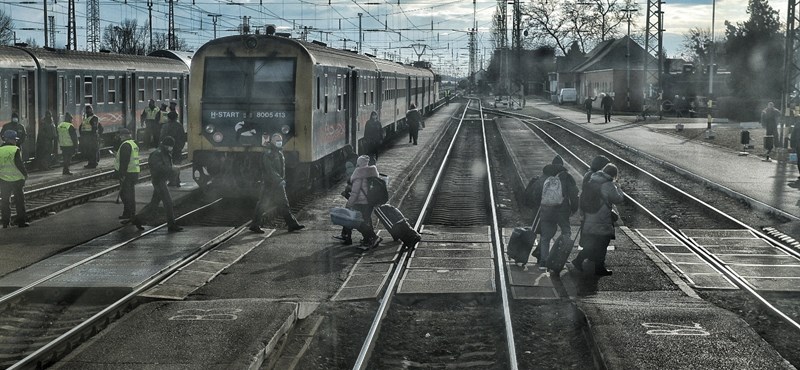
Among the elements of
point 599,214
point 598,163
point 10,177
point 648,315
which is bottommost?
point 648,315

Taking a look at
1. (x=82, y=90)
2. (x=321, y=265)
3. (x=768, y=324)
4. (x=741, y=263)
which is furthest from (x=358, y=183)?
(x=82, y=90)

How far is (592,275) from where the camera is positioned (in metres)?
12.5

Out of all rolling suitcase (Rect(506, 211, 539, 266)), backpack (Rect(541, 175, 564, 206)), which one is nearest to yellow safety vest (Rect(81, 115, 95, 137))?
rolling suitcase (Rect(506, 211, 539, 266))

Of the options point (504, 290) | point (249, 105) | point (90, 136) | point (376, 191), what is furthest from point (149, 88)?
point (504, 290)

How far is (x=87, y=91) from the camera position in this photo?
2805cm

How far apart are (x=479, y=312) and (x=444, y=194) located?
1102 cm

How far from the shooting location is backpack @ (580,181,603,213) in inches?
485

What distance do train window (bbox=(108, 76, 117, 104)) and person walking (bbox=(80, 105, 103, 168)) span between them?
3.43 metres

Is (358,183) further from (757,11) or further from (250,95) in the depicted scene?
(757,11)

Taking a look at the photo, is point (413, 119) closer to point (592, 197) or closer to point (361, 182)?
point (361, 182)

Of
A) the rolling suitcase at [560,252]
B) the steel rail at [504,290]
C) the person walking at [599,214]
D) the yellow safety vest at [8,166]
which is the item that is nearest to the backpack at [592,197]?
the person walking at [599,214]

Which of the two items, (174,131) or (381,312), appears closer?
(381,312)

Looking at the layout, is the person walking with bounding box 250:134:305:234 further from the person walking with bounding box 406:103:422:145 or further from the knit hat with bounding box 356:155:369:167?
the person walking with bounding box 406:103:422:145

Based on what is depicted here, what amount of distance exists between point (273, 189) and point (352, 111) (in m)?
9.12
